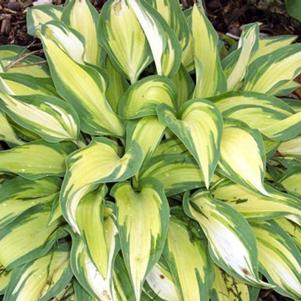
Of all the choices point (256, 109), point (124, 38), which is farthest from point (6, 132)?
point (256, 109)

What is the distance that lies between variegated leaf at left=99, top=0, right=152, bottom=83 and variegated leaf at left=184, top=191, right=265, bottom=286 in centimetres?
37

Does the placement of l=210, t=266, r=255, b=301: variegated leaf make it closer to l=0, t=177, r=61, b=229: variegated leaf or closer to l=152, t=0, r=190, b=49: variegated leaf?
l=0, t=177, r=61, b=229: variegated leaf

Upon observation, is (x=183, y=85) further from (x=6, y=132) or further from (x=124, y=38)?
(x=6, y=132)

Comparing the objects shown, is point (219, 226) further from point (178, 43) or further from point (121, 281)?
point (178, 43)

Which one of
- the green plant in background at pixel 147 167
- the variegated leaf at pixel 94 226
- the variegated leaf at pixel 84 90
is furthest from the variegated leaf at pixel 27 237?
the variegated leaf at pixel 84 90

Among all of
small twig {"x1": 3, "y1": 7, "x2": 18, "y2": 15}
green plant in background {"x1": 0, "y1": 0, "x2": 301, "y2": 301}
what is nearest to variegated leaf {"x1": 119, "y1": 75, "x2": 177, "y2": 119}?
green plant in background {"x1": 0, "y1": 0, "x2": 301, "y2": 301}

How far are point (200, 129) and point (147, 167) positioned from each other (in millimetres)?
188

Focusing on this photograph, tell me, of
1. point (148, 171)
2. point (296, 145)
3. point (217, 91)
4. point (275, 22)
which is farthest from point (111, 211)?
point (275, 22)

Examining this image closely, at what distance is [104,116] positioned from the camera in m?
1.54

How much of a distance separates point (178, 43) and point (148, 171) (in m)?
0.30

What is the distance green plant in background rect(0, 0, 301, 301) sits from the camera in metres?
1.41

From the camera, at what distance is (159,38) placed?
1543mm

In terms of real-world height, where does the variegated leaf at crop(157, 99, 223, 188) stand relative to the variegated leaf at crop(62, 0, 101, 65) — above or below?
below

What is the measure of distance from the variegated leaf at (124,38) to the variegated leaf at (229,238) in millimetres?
368
